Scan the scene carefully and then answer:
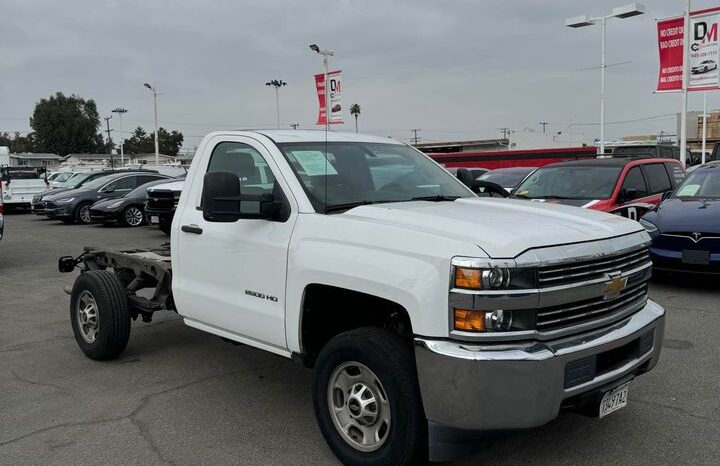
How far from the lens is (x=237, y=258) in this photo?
4266 mm

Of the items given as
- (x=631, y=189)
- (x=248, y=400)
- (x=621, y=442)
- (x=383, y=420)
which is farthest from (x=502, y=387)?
(x=631, y=189)

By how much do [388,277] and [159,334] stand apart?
411 cm

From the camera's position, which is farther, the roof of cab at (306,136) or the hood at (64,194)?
the hood at (64,194)

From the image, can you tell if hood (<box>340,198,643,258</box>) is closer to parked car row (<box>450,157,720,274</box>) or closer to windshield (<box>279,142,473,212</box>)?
windshield (<box>279,142,473,212</box>)

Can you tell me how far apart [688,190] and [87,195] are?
17549mm

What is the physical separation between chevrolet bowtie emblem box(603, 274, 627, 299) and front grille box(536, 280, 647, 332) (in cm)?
3

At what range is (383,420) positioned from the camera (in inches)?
135

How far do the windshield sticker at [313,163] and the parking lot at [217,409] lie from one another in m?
1.65

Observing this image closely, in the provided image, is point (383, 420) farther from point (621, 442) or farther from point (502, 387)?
point (621, 442)

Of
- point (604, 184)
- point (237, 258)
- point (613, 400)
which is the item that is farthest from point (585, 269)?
point (604, 184)

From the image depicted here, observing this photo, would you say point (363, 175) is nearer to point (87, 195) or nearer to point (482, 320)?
point (482, 320)

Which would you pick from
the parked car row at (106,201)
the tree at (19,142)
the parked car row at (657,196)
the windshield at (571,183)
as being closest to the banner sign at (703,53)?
the parked car row at (657,196)

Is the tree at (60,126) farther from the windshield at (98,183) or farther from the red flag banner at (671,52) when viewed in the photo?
the red flag banner at (671,52)

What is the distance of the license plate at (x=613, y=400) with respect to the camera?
10.9ft
